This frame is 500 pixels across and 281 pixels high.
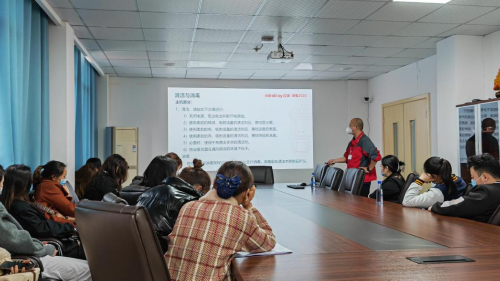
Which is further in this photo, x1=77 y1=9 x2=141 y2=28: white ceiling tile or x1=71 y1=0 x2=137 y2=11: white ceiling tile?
x1=77 y1=9 x2=141 y2=28: white ceiling tile

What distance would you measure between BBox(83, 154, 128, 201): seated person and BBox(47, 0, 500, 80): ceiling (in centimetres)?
162

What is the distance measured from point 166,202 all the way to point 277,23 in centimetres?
356

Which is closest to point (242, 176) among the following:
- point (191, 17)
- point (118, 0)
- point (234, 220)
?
point (234, 220)

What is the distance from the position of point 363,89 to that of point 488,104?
447 cm

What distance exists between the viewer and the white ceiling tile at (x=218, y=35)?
5.75 meters

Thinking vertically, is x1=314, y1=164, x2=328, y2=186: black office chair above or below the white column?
below

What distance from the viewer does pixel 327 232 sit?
2.38 metres

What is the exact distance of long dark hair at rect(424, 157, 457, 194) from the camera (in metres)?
3.28

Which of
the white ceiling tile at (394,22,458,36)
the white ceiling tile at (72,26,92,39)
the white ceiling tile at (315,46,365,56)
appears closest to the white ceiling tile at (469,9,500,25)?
the white ceiling tile at (394,22,458,36)

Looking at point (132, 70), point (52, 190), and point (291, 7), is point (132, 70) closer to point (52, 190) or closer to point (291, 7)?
point (291, 7)

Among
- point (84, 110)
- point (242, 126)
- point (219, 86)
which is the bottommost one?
point (242, 126)

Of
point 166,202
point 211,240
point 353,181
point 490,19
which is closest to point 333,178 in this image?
point 353,181

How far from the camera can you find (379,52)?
7.04 meters

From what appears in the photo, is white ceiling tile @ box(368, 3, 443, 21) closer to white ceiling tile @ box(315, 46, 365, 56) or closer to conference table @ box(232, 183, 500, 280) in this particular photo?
white ceiling tile @ box(315, 46, 365, 56)
